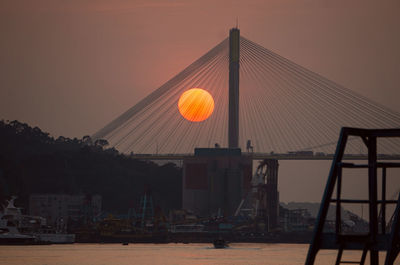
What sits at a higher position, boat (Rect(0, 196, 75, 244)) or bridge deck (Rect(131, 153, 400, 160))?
bridge deck (Rect(131, 153, 400, 160))

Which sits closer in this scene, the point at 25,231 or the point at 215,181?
the point at 25,231

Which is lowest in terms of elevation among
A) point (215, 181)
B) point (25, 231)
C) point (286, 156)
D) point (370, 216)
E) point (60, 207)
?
point (370, 216)

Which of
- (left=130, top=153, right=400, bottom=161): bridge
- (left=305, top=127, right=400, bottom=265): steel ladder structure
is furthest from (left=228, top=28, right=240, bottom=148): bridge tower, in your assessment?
(left=305, top=127, right=400, bottom=265): steel ladder structure

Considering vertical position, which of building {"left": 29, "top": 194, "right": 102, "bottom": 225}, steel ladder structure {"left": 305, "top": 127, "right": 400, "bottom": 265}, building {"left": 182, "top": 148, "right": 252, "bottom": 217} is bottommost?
steel ladder structure {"left": 305, "top": 127, "right": 400, "bottom": 265}

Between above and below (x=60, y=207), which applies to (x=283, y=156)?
above

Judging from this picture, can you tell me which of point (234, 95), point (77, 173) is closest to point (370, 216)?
point (234, 95)

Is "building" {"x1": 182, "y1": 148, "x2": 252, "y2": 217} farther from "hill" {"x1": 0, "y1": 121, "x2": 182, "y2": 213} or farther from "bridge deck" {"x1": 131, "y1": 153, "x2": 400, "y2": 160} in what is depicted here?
"hill" {"x1": 0, "y1": 121, "x2": 182, "y2": 213}

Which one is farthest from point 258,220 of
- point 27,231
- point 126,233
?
point 27,231

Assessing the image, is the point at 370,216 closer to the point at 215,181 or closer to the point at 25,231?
the point at 25,231

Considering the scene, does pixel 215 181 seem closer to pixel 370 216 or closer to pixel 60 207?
pixel 60 207
